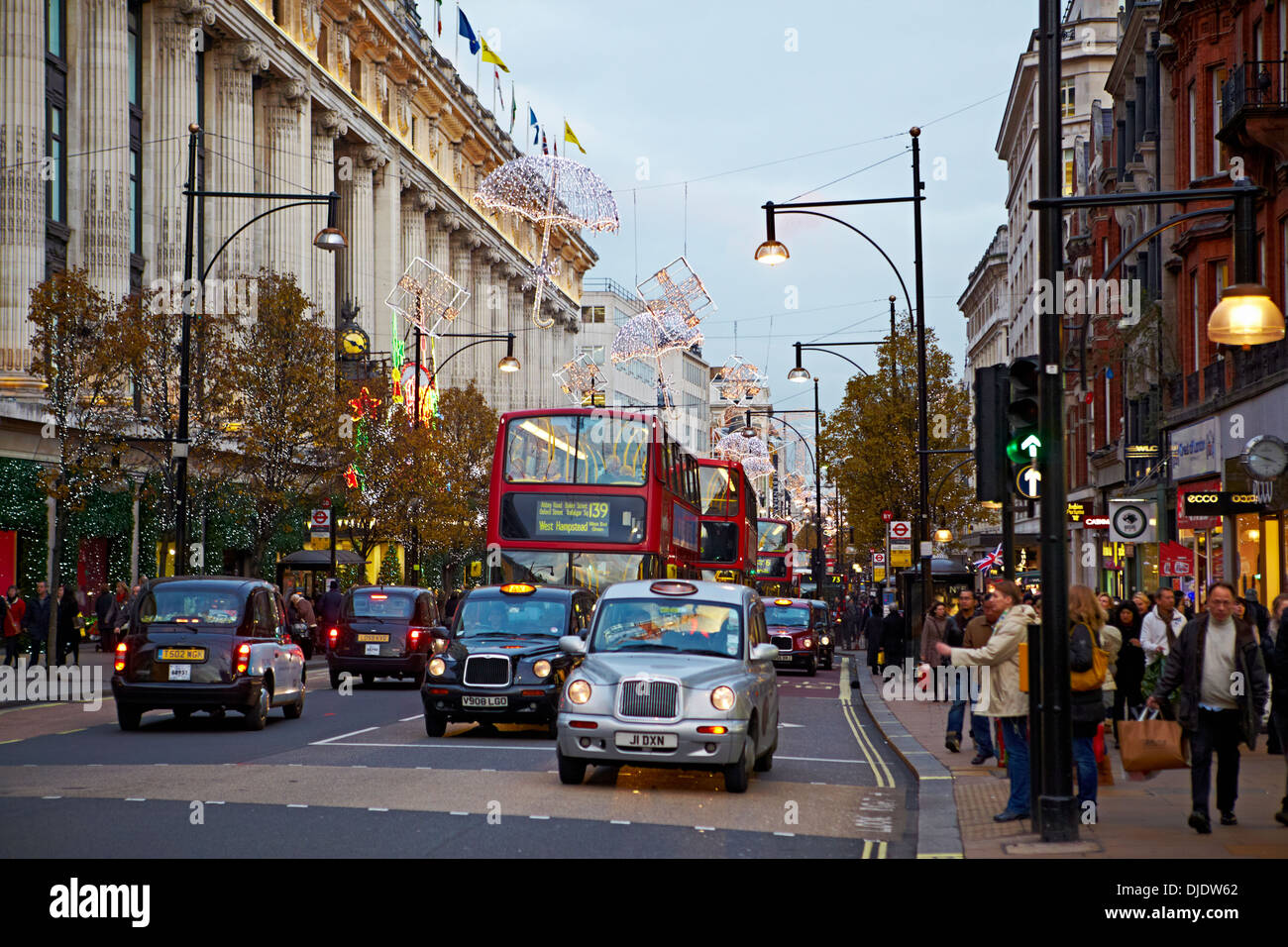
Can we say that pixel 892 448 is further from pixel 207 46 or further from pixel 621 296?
pixel 621 296

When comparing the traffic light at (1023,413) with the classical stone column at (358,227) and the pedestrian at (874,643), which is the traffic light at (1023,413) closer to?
the pedestrian at (874,643)

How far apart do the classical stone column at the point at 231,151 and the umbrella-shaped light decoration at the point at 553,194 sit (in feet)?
26.0

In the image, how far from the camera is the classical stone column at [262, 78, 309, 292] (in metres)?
56.2

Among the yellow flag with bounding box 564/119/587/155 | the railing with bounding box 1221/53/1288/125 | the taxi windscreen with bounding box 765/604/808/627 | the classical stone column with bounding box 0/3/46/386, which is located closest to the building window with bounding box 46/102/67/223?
the classical stone column with bounding box 0/3/46/386

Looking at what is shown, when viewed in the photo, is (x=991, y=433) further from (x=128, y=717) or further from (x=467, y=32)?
(x=467, y=32)

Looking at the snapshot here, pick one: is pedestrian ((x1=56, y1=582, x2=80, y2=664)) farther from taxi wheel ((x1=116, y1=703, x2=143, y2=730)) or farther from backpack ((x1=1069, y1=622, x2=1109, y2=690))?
backpack ((x1=1069, y1=622, x2=1109, y2=690))

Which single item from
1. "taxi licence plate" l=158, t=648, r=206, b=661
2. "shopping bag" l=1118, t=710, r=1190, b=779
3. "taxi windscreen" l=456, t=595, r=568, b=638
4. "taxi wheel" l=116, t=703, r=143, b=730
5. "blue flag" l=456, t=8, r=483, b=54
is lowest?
"taxi wheel" l=116, t=703, r=143, b=730

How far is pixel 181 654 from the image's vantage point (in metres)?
19.4

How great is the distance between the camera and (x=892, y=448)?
179 ft

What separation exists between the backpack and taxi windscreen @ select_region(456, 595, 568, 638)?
934 centimetres

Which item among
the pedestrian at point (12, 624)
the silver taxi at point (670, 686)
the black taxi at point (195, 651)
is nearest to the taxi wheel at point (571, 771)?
the silver taxi at point (670, 686)

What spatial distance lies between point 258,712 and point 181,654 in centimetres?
134

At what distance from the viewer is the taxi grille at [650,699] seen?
13.9 metres

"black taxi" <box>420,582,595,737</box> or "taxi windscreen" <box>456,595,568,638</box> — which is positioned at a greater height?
"taxi windscreen" <box>456,595,568,638</box>
